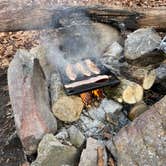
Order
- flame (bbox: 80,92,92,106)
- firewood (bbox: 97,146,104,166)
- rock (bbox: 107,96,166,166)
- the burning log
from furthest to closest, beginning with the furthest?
the burning log → flame (bbox: 80,92,92,106) → firewood (bbox: 97,146,104,166) → rock (bbox: 107,96,166,166)

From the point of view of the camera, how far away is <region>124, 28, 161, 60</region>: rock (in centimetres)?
387

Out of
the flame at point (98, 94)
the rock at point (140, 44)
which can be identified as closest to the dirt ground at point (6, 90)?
the flame at point (98, 94)

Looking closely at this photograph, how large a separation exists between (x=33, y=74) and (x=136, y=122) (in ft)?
3.98

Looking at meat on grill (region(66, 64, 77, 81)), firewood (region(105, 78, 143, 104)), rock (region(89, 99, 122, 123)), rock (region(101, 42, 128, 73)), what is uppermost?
rock (region(101, 42, 128, 73))

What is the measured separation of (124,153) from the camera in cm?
325

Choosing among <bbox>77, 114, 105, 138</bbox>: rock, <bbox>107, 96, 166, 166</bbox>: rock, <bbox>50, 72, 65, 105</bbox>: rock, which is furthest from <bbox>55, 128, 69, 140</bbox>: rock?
<bbox>107, 96, 166, 166</bbox>: rock

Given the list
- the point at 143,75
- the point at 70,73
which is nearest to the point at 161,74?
the point at 143,75

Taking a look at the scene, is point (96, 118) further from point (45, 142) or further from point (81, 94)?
point (45, 142)

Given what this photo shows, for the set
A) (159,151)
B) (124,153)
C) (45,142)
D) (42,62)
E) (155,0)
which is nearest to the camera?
(159,151)

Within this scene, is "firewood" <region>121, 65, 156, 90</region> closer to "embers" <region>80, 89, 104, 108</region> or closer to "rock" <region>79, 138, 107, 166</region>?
"embers" <region>80, 89, 104, 108</region>

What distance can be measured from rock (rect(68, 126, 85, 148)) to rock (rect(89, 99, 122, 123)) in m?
0.24

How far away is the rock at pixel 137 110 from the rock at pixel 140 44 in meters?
0.49

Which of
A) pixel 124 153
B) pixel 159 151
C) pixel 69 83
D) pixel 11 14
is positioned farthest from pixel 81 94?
pixel 11 14

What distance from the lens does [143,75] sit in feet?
12.7
